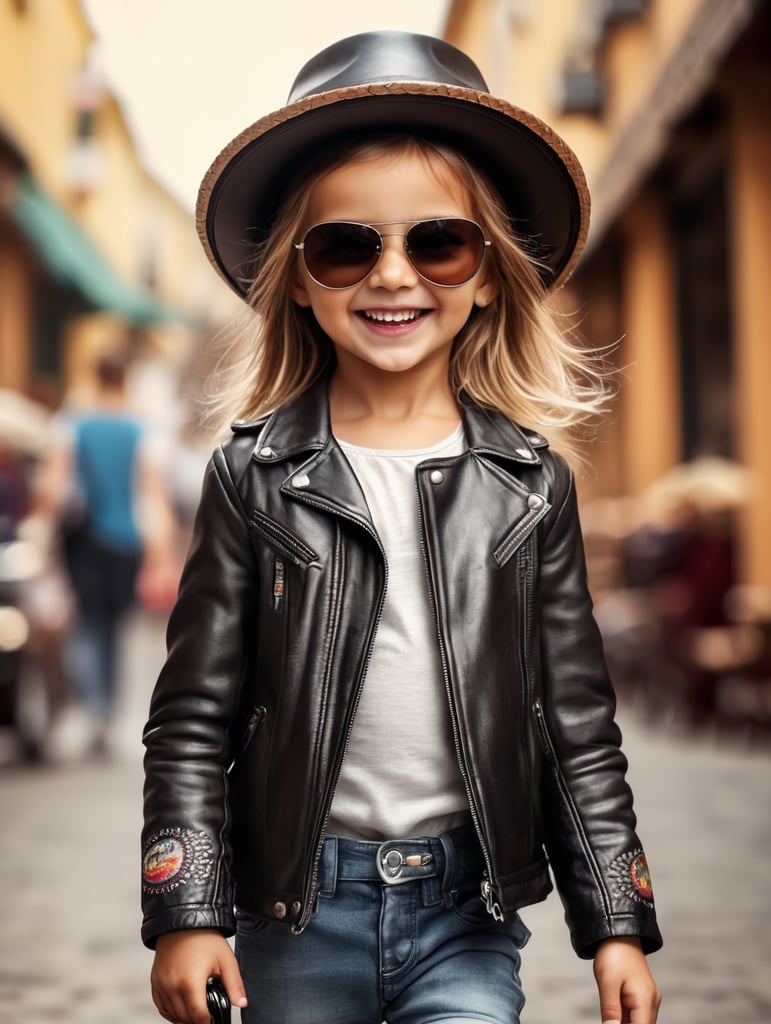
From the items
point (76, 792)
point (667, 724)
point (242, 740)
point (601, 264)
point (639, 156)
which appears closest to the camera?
point (242, 740)

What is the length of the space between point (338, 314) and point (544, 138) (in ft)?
1.23

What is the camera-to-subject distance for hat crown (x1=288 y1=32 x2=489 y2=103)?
216 cm

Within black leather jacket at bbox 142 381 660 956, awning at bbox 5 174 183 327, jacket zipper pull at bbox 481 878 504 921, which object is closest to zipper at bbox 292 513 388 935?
black leather jacket at bbox 142 381 660 956

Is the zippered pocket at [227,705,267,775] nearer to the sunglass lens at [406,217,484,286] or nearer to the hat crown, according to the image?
the sunglass lens at [406,217,484,286]

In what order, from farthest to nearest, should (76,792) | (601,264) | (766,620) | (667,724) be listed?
(601,264) < (667,724) < (766,620) < (76,792)

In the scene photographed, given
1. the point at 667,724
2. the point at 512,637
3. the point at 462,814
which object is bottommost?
the point at 667,724

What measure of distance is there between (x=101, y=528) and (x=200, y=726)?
572 centimetres

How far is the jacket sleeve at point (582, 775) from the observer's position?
211cm

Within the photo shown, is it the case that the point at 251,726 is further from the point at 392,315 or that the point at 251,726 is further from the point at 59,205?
the point at 59,205

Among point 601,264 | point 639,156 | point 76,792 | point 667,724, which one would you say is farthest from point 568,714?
point 601,264

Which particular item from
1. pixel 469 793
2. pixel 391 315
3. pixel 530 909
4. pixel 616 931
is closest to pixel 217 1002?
pixel 469 793

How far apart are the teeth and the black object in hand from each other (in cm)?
89

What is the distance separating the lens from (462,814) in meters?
2.13

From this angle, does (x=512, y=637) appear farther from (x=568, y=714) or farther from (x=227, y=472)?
(x=227, y=472)
